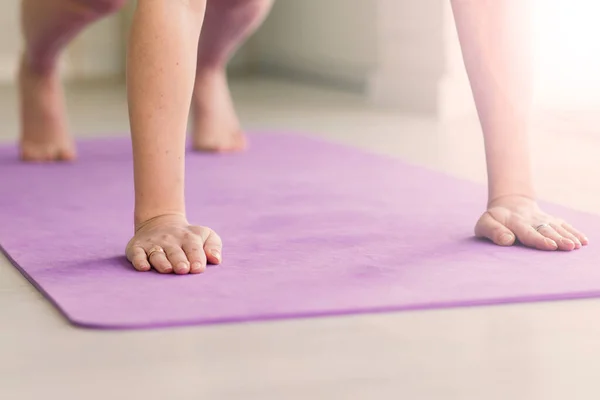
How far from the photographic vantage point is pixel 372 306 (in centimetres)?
123

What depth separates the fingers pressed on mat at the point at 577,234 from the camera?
59.1 inches

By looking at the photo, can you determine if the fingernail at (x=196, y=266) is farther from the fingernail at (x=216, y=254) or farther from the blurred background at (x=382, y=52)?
the blurred background at (x=382, y=52)

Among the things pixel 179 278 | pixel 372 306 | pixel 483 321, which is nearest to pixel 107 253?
pixel 179 278

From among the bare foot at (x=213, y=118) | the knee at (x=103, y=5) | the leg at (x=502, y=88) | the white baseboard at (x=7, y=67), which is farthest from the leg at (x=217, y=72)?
the white baseboard at (x=7, y=67)

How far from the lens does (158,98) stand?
145 centimetres

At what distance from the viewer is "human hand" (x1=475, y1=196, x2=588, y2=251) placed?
4.83 feet

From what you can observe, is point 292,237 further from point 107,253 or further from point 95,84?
point 95,84

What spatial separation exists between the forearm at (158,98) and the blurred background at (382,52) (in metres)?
1.74

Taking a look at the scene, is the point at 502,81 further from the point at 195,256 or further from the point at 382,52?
the point at 382,52

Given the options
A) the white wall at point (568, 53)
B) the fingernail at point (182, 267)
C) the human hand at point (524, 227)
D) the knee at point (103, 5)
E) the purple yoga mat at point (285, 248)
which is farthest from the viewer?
the white wall at point (568, 53)

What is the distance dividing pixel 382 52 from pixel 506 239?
2238 mm

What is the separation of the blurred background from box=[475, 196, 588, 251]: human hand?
1.51 meters

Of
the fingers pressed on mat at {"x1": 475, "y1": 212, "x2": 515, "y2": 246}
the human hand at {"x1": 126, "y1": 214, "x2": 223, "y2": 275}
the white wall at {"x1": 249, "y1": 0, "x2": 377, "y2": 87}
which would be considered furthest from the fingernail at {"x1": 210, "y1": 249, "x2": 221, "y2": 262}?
the white wall at {"x1": 249, "y1": 0, "x2": 377, "y2": 87}

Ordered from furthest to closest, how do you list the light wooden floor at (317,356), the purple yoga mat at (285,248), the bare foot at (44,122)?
the bare foot at (44,122) → the purple yoga mat at (285,248) → the light wooden floor at (317,356)
